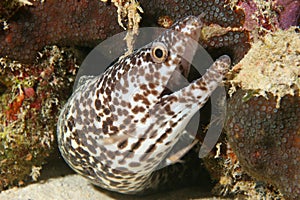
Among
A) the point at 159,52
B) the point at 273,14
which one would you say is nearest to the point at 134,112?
the point at 159,52

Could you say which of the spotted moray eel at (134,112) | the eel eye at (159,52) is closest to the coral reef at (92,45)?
the spotted moray eel at (134,112)

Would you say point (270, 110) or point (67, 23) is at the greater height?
point (67, 23)

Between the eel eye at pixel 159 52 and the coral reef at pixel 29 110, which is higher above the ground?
the eel eye at pixel 159 52

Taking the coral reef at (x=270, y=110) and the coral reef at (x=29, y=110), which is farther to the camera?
the coral reef at (x=29, y=110)

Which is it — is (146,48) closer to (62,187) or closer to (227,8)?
(227,8)

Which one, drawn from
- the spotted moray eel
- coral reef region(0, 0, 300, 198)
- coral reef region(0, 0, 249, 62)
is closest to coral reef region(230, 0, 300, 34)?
coral reef region(0, 0, 300, 198)

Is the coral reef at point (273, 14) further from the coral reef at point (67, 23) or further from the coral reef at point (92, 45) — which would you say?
the coral reef at point (67, 23)

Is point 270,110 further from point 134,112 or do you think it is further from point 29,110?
point 29,110

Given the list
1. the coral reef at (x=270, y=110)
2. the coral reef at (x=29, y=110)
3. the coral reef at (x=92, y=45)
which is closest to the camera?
the coral reef at (x=270, y=110)
